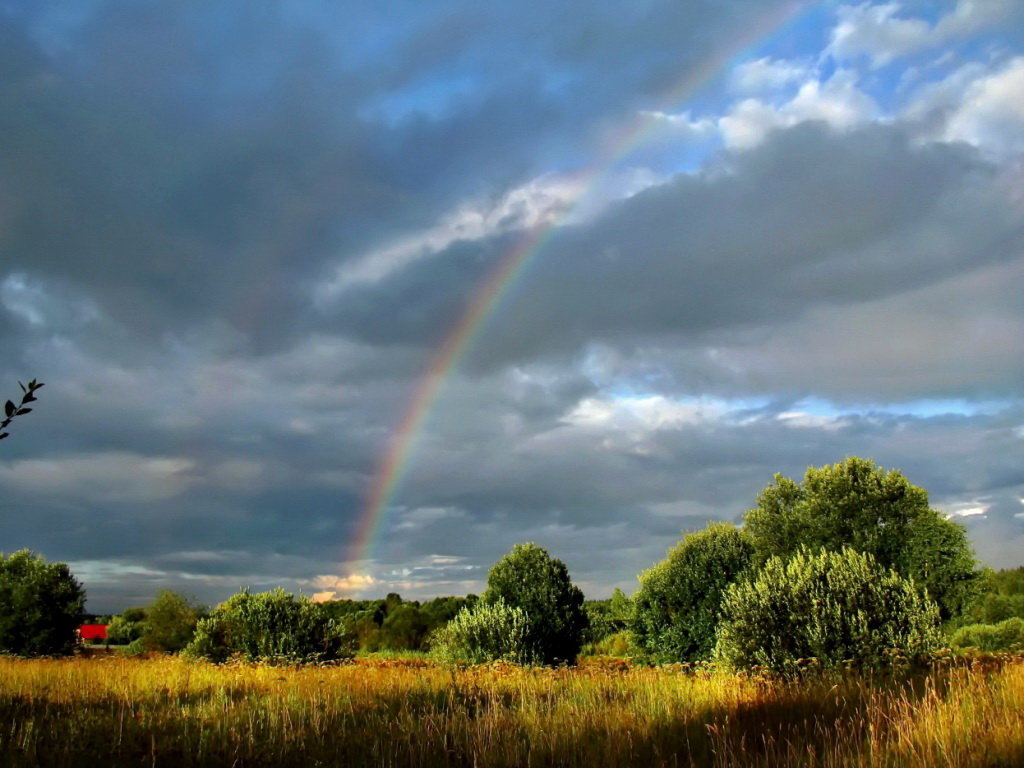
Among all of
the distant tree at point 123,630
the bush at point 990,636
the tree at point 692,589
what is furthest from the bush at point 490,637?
the distant tree at point 123,630

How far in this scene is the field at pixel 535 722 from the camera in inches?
298

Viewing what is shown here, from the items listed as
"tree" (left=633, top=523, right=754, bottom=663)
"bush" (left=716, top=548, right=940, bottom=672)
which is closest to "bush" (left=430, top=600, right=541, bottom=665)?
"tree" (left=633, top=523, right=754, bottom=663)

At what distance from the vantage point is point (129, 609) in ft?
211

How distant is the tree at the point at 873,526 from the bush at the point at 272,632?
17416 mm

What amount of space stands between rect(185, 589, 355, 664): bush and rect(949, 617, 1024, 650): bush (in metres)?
23.7

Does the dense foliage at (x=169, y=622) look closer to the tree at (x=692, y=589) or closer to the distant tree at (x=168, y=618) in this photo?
the distant tree at (x=168, y=618)

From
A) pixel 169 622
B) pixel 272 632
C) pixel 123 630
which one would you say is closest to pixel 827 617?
pixel 272 632

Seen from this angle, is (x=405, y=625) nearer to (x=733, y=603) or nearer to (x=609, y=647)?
(x=609, y=647)

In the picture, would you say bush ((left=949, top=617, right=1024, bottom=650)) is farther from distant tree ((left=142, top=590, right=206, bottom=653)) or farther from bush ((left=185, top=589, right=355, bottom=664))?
distant tree ((left=142, top=590, right=206, bottom=653))

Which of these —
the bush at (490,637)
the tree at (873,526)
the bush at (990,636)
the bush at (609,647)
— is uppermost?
the tree at (873,526)

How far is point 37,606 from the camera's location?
91.0ft

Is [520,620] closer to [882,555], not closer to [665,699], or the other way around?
[665,699]

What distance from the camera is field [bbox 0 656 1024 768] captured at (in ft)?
24.8

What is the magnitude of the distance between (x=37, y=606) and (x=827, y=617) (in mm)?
27275
